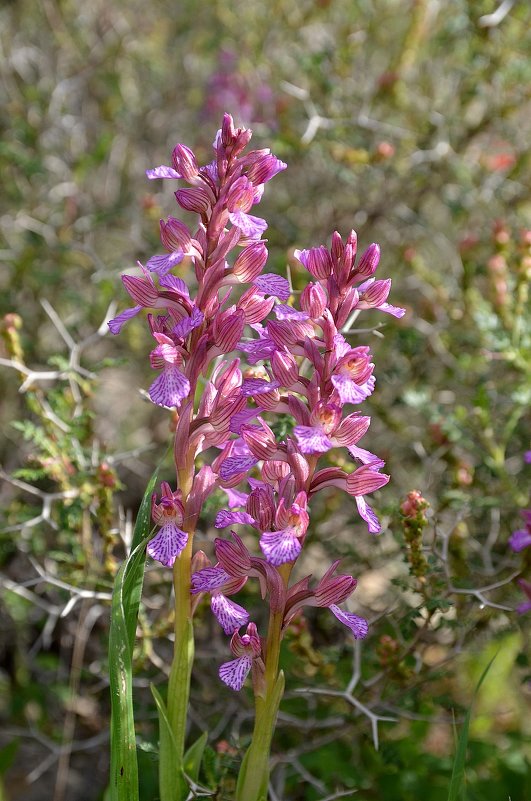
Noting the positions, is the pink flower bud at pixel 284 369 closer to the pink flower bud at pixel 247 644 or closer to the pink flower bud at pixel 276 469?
the pink flower bud at pixel 276 469

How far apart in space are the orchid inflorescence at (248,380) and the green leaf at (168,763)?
0.14 m

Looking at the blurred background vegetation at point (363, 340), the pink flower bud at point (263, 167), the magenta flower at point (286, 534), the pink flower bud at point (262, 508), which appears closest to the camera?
the magenta flower at point (286, 534)

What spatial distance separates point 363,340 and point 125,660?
6.00 ft

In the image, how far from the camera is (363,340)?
292cm

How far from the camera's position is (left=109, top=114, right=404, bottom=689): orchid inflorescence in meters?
1.27

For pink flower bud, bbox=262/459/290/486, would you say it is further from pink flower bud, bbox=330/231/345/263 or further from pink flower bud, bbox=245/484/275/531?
pink flower bud, bbox=330/231/345/263

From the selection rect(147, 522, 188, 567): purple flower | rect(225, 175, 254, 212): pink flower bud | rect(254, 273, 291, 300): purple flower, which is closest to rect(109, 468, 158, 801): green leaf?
rect(147, 522, 188, 567): purple flower

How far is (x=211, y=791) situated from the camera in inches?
57.4

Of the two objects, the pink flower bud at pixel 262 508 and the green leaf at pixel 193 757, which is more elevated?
the pink flower bud at pixel 262 508

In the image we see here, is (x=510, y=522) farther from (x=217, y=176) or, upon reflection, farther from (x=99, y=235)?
(x=99, y=235)

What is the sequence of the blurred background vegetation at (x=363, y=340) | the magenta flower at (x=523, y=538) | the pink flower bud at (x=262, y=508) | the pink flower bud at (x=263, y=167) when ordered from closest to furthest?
the pink flower bud at (x=262, y=508)
the pink flower bud at (x=263, y=167)
the magenta flower at (x=523, y=538)
the blurred background vegetation at (x=363, y=340)

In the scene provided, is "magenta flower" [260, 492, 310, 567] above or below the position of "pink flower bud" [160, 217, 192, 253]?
below

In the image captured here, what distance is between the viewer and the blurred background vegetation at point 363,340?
6.88ft

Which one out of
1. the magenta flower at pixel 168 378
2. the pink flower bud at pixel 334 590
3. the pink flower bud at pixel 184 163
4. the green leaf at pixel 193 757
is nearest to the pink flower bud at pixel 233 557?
the pink flower bud at pixel 334 590
